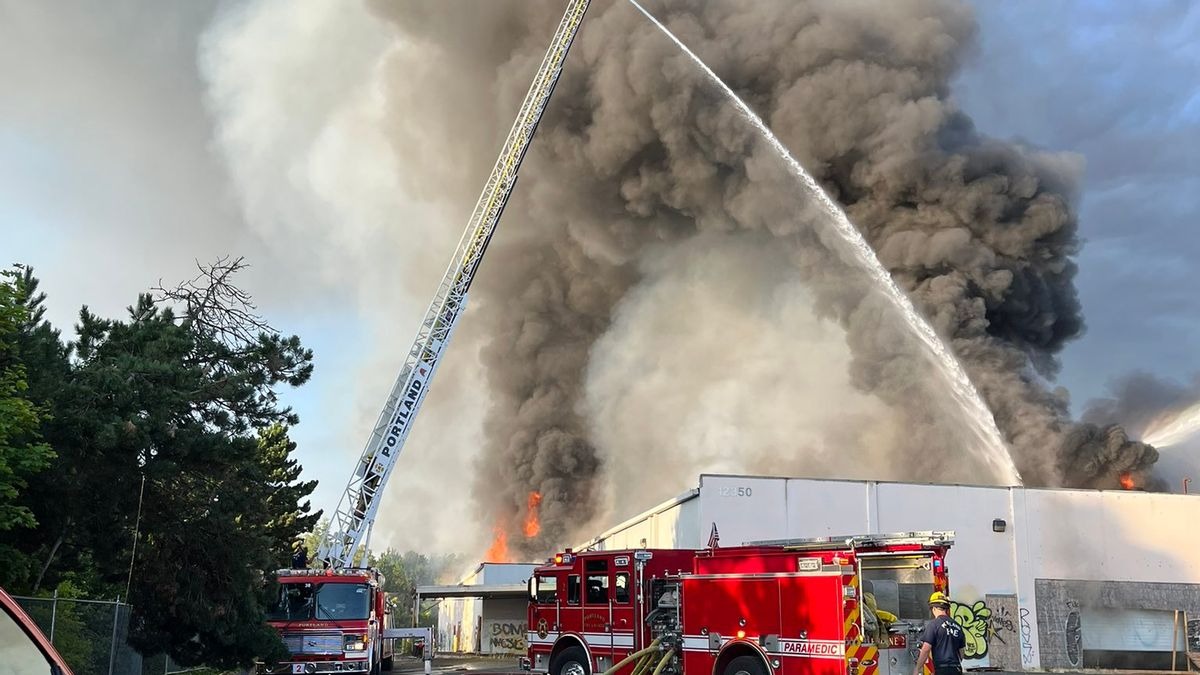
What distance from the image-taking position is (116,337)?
43.0ft

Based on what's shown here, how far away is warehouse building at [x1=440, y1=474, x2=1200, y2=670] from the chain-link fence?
12267mm

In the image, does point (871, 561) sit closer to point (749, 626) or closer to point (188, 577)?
point (749, 626)

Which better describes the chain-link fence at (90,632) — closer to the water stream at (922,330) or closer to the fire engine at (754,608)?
the fire engine at (754,608)

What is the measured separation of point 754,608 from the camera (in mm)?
10828

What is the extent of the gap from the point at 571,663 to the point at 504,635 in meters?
22.6

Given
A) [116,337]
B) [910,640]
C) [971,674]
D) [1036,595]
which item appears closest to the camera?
[910,640]

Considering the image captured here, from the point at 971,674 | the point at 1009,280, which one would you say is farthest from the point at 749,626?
the point at 1009,280

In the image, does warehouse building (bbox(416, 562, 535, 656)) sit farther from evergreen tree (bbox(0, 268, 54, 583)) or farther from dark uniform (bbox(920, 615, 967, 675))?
dark uniform (bbox(920, 615, 967, 675))

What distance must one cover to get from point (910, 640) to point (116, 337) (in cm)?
1070

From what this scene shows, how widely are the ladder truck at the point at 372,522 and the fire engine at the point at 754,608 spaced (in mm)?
3898

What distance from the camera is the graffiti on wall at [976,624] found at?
2216cm

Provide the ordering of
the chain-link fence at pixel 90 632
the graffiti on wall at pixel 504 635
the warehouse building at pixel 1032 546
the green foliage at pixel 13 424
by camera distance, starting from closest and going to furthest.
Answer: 1. the green foliage at pixel 13 424
2. the chain-link fence at pixel 90 632
3. the warehouse building at pixel 1032 546
4. the graffiti on wall at pixel 504 635

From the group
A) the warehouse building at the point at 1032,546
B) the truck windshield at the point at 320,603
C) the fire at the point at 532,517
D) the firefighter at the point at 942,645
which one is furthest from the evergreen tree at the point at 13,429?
the fire at the point at 532,517

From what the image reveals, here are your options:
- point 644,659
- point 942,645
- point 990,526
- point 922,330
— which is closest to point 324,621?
point 644,659
